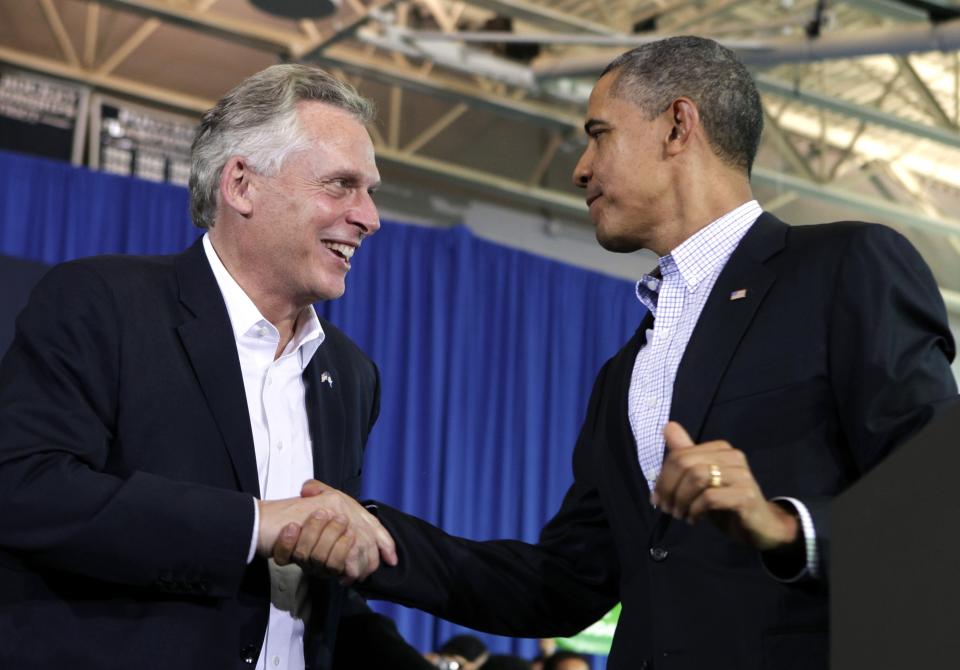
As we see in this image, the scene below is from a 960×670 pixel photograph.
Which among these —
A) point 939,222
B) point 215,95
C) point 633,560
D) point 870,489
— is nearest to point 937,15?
point 939,222

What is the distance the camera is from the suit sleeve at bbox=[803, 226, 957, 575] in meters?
1.88

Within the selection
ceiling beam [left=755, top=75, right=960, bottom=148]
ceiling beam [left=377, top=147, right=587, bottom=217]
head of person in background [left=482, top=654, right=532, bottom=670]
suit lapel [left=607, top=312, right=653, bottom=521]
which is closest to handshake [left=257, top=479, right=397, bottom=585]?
suit lapel [left=607, top=312, right=653, bottom=521]

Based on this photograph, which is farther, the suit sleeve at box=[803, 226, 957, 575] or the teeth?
the teeth

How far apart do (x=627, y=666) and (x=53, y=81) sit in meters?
8.05

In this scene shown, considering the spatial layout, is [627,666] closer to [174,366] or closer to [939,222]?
[174,366]

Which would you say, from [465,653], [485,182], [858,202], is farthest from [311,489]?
[858,202]

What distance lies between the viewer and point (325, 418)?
244cm

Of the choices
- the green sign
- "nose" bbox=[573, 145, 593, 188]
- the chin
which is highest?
"nose" bbox=[573, 145, 593, 188]

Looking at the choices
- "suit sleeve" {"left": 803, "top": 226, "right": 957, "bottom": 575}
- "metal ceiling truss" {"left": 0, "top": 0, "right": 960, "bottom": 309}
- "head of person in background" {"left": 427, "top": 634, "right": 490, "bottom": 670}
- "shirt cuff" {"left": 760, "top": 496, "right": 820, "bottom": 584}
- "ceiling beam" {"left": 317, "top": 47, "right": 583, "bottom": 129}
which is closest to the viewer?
"shirt cuff" {"left": 760, "top": 496, "right": 820, "bottom": 584}

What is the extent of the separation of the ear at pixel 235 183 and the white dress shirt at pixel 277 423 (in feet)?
0.33

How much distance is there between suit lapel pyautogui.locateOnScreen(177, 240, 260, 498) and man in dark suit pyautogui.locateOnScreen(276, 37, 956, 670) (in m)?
0.20

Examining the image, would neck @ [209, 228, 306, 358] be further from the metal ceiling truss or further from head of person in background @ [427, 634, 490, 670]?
the metal ceiling truss

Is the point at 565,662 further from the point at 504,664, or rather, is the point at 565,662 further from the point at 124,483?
the point at 124,483

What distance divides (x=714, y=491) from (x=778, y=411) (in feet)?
1.37
